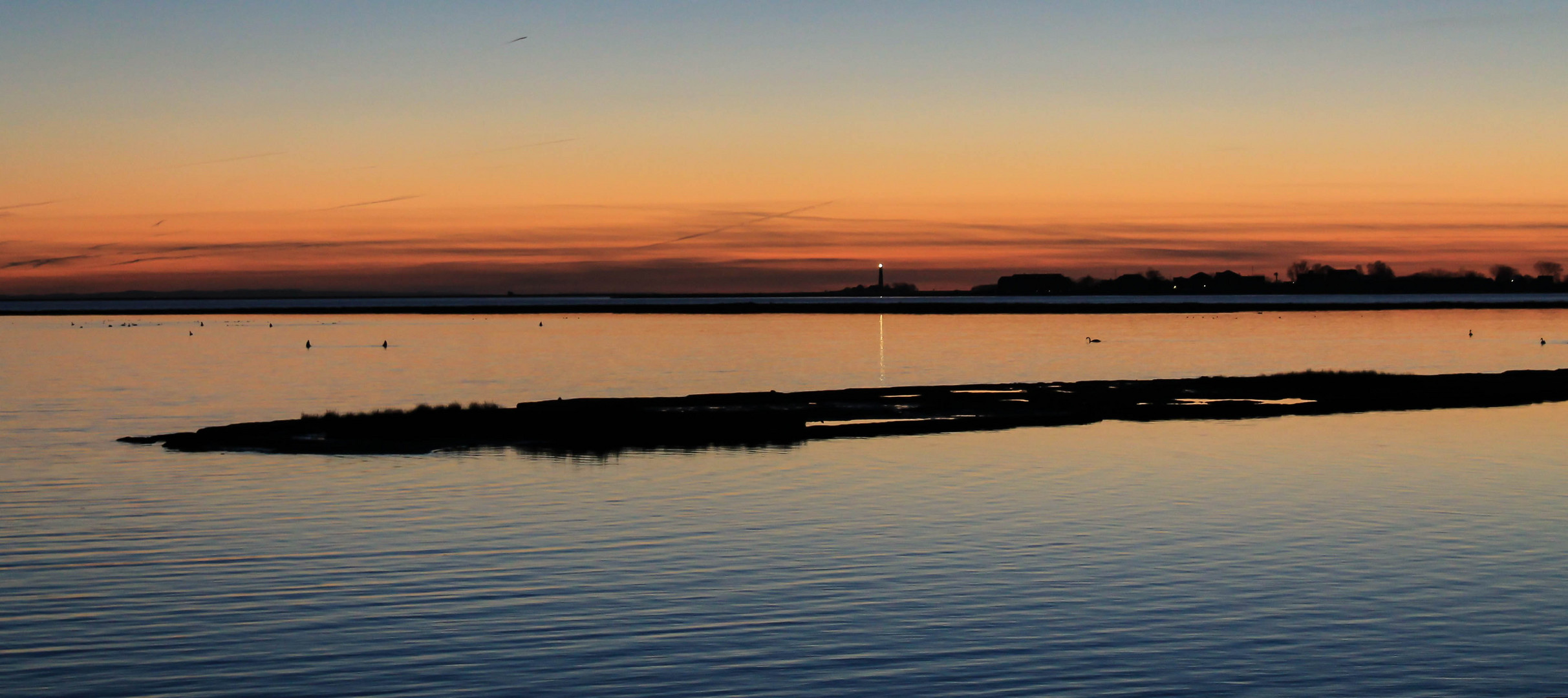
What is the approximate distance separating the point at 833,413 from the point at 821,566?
88.0ft

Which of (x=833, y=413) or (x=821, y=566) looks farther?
(x=833, y=413)

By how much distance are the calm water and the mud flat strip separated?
223 centimetres

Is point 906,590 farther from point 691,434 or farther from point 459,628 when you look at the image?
point 691,434

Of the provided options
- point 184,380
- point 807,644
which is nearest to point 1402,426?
point 807,644

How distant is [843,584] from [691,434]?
2256 centimetres

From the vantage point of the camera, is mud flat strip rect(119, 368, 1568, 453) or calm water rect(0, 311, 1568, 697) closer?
calm water rect(0, 311, 1568, 697)

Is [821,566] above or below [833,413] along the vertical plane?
below

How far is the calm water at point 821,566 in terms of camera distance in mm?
16297

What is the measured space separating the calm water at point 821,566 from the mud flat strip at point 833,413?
223 centimetres

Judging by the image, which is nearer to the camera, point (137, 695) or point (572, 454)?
point (137, 695)

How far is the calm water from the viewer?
16297 mm

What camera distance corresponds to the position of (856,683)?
615 inches

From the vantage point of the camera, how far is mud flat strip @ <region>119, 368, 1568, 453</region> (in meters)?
42.5

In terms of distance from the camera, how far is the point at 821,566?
2289 cm
